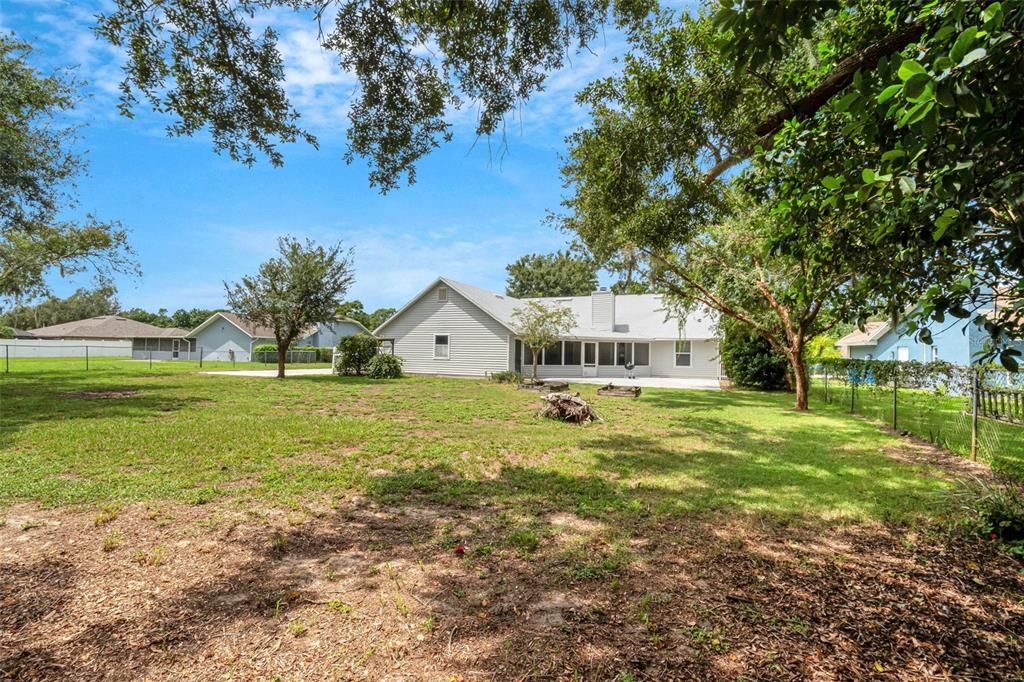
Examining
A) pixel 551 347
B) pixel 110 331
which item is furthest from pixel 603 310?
pixel 110 331

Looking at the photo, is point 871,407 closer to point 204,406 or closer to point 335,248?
point 204,406

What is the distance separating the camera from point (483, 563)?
3.56m

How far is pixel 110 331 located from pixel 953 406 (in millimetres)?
63436

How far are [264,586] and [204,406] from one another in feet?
32.7

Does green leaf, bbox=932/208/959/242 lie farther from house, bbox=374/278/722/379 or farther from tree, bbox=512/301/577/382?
house, bbox=374/278/722/379

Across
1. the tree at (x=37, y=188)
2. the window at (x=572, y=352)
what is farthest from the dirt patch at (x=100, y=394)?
the window at (x=572, y=352)

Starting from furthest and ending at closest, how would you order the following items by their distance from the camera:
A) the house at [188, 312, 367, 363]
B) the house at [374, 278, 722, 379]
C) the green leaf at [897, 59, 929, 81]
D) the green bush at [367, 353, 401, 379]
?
the house at [188, 312, 367, 363] < the house at [374, 278, 722, 379] < the green bush at [367, 353, 401, 379] < the green leaf at [897, 59, 929, 81]

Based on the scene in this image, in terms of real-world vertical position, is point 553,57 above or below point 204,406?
above

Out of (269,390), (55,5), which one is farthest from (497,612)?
(269,390)

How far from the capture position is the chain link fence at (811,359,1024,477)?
737 cm

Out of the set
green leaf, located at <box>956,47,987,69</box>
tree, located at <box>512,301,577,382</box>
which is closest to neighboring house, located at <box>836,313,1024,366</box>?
tree, located at <box>512,301,577,382</box>

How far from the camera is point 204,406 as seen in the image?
11.4 meters

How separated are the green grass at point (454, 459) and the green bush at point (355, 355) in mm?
10582

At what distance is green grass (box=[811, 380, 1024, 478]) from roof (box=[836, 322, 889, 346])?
13.6 meters
